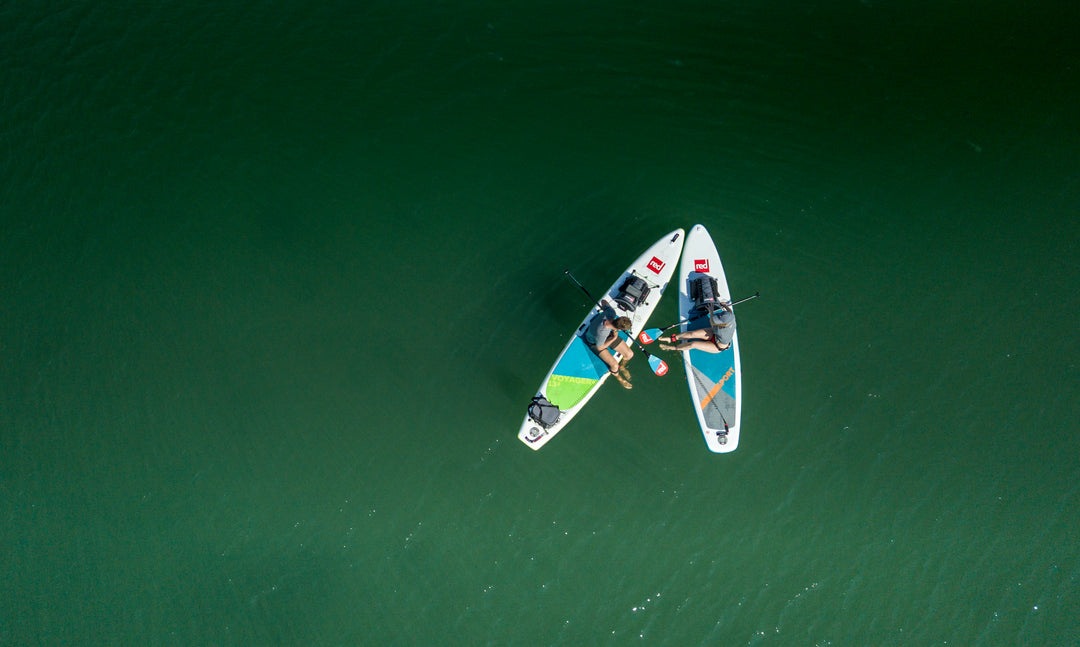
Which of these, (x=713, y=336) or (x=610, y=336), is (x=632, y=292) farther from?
(x=713, y=336)

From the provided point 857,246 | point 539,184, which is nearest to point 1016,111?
point 857,246

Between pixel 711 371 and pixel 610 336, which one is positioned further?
pixel 711 371

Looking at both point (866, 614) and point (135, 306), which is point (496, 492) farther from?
point (135, 306)

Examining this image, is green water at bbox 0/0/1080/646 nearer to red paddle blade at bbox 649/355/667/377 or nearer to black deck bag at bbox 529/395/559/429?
red paddle blade at bbox 649/355/667/377

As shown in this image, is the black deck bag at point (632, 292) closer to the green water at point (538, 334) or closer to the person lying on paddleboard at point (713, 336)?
the green water at point (538, 334)

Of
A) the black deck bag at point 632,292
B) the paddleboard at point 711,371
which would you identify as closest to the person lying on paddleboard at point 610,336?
the black deck bag at point 632,292

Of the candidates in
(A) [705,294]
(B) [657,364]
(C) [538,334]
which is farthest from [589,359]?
(A) [705,294]
